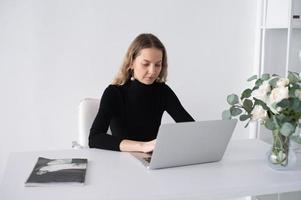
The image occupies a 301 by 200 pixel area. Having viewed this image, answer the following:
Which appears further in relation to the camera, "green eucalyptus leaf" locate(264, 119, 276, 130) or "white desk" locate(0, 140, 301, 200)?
"green eucalyptus leaf" locate(264, 119, 276, 130)

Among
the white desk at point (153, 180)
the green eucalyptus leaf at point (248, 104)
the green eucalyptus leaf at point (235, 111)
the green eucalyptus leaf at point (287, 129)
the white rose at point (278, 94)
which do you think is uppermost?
the white rose at point (278, 94)

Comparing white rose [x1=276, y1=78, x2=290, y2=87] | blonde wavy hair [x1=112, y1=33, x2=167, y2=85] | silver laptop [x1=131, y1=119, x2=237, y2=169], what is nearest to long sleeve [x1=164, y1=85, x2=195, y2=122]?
blonde wavy hair [x1=112, y1=33, x2=167, y2=85]

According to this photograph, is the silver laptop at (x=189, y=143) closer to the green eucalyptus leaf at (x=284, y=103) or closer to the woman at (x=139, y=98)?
the green eucalyptus leaf at (x=284, y=103)

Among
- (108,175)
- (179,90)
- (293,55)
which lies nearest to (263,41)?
(293,55)

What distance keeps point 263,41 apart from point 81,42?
1449mm

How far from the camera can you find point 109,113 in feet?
6.36

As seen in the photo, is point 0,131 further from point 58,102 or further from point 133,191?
point 133,191

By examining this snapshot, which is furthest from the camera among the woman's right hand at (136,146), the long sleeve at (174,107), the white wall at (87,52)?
the white wall at (87,52)

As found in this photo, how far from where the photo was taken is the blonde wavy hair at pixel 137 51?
1.99 metres

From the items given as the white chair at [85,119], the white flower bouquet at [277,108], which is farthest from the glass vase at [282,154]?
the white chair at [85,119]

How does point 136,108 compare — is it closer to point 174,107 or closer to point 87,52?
point 174,107

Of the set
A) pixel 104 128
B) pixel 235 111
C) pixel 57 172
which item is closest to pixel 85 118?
pixel 104 128

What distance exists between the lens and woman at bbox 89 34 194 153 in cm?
194

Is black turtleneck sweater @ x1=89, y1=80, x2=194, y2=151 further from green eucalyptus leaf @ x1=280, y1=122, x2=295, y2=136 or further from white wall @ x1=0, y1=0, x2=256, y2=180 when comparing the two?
green eucalyptus leaf @ x1=280, y1=122, x2=295, y2=136
